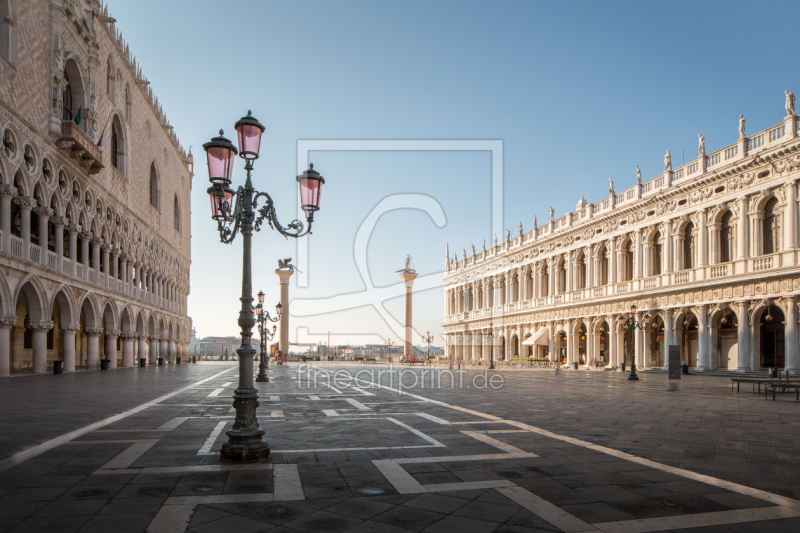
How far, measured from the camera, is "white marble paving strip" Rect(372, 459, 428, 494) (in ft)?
19.4

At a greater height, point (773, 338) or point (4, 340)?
point (4, 340)

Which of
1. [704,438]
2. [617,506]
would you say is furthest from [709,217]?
[617,506]

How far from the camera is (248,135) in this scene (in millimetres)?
7793

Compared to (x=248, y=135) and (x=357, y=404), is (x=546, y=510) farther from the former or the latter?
(x=357, y=404)

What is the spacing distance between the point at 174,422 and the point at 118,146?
109 feet

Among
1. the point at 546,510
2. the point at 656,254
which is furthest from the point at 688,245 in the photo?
the point at 546,510

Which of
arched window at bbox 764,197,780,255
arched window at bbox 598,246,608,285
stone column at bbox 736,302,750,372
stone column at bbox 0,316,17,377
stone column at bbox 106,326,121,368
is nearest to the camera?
stone column at bbox 0,316,17,377

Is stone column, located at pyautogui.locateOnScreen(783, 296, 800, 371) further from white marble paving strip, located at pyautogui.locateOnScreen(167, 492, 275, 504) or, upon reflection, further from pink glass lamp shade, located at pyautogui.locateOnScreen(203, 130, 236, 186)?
white marble paving strip, located at pyautogui.locateOnScreen(167, 492, 275, 504)

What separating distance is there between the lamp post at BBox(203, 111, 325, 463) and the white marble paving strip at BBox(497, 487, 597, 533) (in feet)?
10.1

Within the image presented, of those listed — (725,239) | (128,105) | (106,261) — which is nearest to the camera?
(725,239)

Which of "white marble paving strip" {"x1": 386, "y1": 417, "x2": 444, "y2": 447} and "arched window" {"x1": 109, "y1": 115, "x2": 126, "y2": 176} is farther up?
"arched window" {"x1": 109, "y1": 115, "x2": 126, "y2": 176}

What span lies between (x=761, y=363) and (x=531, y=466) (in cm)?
2844

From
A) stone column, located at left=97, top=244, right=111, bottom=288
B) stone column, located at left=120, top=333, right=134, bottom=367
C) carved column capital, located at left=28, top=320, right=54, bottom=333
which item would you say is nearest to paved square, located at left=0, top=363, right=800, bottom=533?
carved column capital, located at left=28, top=320, right=54, bottom=333

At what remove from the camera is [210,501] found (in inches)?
213
